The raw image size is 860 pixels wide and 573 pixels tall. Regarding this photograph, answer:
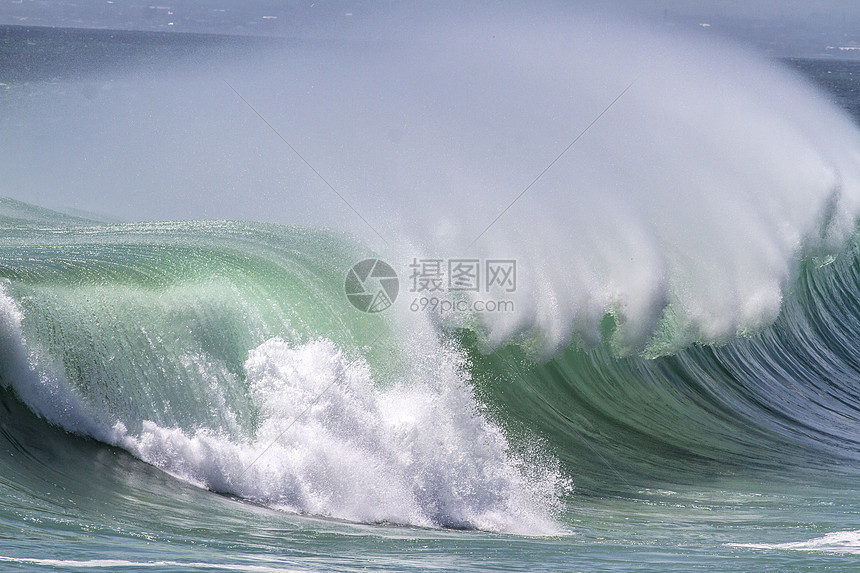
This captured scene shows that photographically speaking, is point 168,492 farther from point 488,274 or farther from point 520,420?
point 488,274

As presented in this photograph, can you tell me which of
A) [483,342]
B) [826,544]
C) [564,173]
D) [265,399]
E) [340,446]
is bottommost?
[826,544]

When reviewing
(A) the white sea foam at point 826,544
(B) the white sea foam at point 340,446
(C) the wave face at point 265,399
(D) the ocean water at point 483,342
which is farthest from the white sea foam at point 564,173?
(A) the white sea foam at point 826,544

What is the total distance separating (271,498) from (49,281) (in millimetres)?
3255

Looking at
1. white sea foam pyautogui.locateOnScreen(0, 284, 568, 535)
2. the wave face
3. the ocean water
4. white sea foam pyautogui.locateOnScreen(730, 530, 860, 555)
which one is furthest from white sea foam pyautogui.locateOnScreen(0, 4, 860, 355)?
white sea foam pyautogui.locateOnScreen(730, 530, 860, 555)

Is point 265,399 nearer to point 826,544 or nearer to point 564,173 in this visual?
point 826,544

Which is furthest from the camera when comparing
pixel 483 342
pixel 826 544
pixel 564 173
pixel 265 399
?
pixel 564 173

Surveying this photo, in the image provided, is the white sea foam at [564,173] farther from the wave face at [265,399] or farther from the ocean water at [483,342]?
the wave face at [265,399]

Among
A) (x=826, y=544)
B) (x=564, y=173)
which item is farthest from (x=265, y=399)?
(x=564, y=173)

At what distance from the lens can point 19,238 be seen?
11.9m

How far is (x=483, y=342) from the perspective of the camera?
866 centimetres

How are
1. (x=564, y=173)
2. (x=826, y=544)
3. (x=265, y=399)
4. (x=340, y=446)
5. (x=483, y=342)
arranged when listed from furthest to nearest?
(x=564, y=173)
(x=483, y=342)
(x=265, y=399)
(x=340, y=446)
(x=826, y=544)

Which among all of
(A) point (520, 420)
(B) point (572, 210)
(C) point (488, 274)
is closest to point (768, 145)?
(B) point (572, 210)

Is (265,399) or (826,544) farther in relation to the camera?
(265,399)

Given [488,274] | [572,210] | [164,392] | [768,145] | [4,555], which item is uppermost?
[768,145]
